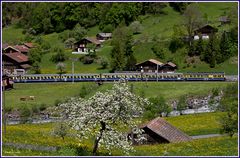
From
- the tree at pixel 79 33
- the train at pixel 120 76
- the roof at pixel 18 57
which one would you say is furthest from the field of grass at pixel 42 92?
the tree at pixel 79 33

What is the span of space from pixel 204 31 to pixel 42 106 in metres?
54.6

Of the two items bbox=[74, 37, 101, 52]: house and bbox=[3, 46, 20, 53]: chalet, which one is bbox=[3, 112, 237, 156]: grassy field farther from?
bbox=[74, 37, 101, 52]: house

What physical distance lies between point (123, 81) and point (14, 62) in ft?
292

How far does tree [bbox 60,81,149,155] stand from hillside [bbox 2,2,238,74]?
3028 inches

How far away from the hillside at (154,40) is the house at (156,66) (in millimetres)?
2015

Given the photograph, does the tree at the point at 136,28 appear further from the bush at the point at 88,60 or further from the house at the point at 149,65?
the house at the point at 149,65

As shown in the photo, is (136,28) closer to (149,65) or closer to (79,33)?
(79,33)

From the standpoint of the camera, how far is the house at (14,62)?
4430 inches

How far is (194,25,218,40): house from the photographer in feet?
385

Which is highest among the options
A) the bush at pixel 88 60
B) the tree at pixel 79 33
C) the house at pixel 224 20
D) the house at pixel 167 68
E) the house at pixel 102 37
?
the house at pixel 224 20

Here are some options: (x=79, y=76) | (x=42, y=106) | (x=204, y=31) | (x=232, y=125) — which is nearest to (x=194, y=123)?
(x=232, y=125)

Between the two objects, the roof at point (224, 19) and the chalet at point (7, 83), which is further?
the roof at point (224, 19)

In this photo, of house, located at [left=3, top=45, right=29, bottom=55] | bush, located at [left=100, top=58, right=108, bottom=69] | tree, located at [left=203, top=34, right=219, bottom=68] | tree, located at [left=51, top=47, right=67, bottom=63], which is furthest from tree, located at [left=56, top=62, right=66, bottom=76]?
tree, located at [left=203, top=34, right=219, bottom=68]

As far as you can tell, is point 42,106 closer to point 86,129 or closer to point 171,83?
point 171,83
